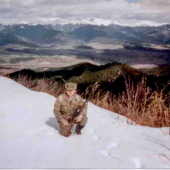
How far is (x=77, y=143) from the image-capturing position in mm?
3602

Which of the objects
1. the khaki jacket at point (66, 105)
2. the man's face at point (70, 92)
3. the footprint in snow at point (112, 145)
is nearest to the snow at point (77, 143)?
the footprint in snow at point (112, 145)

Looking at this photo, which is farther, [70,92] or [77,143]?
[70,92]

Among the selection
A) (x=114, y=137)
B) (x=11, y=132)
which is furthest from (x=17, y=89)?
(x=114, y=137)

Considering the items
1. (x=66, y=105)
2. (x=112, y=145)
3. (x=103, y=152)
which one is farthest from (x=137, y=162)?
(x=66, y=105)

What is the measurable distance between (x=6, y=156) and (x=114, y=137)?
1767 millimetres

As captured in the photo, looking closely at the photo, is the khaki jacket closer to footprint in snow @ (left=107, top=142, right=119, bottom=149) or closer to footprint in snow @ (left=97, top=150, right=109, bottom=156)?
footprint in snow @ (left=107, top=142, right=119, bottom=149)

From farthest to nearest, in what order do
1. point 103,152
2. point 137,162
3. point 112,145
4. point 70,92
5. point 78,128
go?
1. point 78,128
2. point 70,92
3. point 112,145
4. point 103,152
5. point 137,162

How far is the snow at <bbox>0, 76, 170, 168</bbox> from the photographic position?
9.52 ft

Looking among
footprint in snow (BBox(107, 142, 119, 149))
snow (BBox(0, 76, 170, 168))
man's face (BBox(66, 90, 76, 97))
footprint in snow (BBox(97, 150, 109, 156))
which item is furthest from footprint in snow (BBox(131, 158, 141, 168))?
man's face (BBox(66, 90, 76, 97))

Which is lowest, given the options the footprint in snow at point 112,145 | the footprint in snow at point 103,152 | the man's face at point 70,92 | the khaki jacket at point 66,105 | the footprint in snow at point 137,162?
the footprint in snow at point 112,145

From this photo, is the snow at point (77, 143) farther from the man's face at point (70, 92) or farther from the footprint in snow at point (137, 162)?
the man's face at point (70, 92)

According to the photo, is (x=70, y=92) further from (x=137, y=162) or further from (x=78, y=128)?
(x=137, y=162)

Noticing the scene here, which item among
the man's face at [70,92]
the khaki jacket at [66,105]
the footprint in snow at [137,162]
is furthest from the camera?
the khaki jacket at [66,105]

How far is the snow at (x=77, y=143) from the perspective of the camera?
2.90 m
